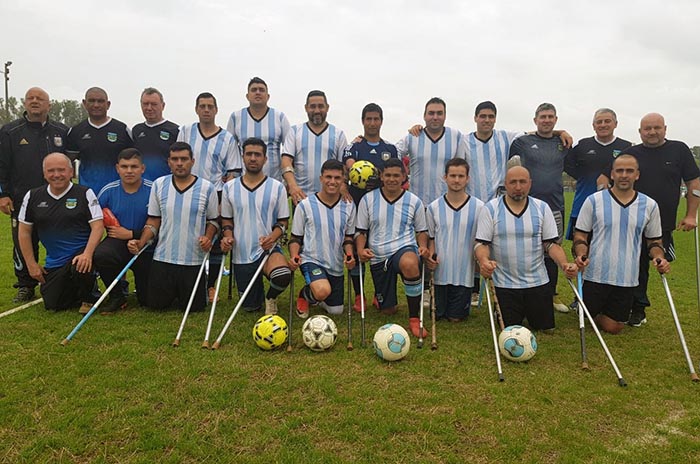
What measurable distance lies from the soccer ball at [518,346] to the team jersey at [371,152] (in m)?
2.77

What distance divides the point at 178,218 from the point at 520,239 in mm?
4255

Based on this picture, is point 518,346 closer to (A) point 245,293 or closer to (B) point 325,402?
(B) point 325,402

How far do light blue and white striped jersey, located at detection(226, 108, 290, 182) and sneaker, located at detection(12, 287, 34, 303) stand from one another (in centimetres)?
364

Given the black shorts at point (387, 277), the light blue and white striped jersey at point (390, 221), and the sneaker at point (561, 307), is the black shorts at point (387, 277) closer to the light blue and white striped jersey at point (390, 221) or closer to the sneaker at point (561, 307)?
the light blue and white striped jersey at point (390, 221)

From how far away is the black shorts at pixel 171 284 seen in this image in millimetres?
6230

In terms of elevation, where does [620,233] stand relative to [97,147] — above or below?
below

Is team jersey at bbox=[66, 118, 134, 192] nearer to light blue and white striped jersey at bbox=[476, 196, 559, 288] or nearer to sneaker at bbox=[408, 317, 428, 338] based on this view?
sneaker at bbox=[408, 317, 428, 338]

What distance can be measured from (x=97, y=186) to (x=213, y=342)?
3.43m

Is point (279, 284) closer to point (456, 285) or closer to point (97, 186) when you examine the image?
point (456, 285)

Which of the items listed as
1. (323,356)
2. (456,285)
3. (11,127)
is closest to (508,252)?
(456,285)

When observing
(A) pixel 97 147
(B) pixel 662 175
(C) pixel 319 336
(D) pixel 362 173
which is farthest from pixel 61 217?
(B) pixel 662 175

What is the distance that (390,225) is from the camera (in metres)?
6.25

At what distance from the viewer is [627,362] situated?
16.5ft

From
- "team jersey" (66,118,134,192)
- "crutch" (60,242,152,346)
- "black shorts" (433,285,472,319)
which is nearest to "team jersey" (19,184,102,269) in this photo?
"crutch" (60,242,152,346)
